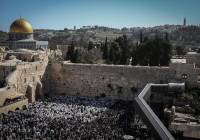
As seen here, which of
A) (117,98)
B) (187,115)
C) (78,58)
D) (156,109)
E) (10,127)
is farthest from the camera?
(78,58)

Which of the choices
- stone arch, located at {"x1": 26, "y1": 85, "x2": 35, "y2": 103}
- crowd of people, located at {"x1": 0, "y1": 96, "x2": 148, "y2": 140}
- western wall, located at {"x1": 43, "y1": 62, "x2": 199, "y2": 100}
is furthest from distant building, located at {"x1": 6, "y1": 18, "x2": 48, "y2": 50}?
crowd of people, located at {"x1": 0, "y1": 96, "x2": 148, "y2": 140}

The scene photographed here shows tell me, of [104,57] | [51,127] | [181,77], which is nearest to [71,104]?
[51,127]

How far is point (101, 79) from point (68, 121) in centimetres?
693

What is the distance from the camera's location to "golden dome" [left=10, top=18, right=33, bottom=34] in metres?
34.3

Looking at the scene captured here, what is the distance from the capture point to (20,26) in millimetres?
34531

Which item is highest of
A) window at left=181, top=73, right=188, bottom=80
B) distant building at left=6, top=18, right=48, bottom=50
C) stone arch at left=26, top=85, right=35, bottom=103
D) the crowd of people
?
distant building at left=6, top=18, right=48, bottom=50

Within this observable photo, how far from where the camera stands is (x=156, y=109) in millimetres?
20906

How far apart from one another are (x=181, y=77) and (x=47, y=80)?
34.2 ft

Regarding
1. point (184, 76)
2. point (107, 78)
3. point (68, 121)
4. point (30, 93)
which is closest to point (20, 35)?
point (30, 93)

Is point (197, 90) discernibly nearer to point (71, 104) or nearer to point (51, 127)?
point (71, 104)

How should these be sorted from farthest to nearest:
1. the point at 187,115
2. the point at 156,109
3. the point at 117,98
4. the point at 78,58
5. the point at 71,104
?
the point at 78,58
the point at 117,98
the point at 71,104
the point at 156,109
the point at 187,115

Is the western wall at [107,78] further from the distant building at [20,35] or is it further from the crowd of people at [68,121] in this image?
the distant building at [20,35]

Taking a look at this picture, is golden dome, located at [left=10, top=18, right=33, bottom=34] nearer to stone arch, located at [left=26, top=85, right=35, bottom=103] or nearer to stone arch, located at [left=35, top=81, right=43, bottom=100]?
stone arch, located at [left=35, top=81, right=43, bottom=100]

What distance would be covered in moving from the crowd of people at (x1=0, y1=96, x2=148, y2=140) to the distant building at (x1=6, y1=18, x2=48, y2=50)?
13.0 m
